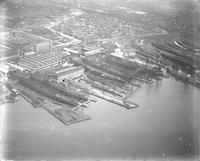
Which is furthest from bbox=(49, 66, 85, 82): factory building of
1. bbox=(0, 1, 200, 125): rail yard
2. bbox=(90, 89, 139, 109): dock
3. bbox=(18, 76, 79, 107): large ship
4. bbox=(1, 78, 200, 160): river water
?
bbox=(1, 78, 200, 160): river water

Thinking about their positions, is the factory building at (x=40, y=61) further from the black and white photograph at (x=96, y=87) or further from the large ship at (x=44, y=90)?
the large ship at (x=44, y=90)

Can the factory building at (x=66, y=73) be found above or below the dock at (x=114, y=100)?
above

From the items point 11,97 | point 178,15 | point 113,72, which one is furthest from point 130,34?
point 11,97

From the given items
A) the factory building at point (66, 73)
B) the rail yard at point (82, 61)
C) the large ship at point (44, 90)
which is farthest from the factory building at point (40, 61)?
the large ship at point (44, 90)

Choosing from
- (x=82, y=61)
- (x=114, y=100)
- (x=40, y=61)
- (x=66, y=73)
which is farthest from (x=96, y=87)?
(x=40, y=61)

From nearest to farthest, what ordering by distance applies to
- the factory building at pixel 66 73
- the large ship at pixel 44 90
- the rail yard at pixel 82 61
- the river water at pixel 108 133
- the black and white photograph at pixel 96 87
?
the river water at pixel 108 133, the black and white photograph at pixel 96 87, the large ship at pixel 44 90, the rail yard at pixel 82 61, the factory building at pixel 66 73

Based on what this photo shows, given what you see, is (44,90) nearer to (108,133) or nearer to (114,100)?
(114,100)

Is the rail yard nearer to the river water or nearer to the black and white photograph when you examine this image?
the black and white photograph

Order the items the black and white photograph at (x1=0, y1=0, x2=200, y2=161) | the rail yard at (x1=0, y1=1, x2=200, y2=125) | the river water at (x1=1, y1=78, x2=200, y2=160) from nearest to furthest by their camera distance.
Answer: the river water at (x1=1, y1=78, x2=200, y2=160) < the black and white photograph at (x1=0, y1=0, x2=200, y2=161) < the rail yard at (x1=0, y1=1, x2=200, y2=125)
